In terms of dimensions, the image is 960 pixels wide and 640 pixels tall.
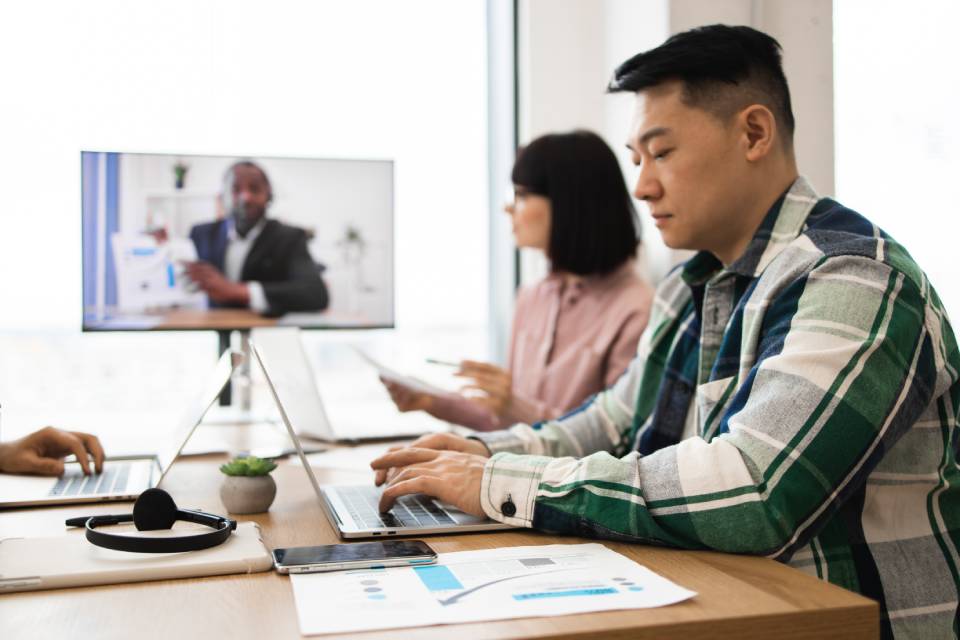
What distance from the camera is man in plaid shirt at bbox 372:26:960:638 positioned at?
93 centimetres

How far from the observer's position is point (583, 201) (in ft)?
7.36

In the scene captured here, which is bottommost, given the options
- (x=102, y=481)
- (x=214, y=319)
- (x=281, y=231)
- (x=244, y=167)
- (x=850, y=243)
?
(x=102, y=481)

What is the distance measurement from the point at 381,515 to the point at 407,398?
83cm

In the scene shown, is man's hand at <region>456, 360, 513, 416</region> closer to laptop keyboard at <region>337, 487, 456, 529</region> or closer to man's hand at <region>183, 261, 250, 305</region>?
man's hand at <region>183, 261, 250, 305</region>

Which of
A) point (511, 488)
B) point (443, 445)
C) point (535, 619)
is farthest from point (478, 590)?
point (443, 445)

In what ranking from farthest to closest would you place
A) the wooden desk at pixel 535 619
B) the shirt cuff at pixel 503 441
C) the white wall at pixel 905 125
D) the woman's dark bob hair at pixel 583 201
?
the woman's dark bob hair at pixel 583 201, the white wall at pixel 905 125, the shirt cuff at pixel 503 441, the wooden desk at pixel 535 619

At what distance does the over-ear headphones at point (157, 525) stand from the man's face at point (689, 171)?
2.44ft

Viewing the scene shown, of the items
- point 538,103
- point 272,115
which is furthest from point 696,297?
point 272,115

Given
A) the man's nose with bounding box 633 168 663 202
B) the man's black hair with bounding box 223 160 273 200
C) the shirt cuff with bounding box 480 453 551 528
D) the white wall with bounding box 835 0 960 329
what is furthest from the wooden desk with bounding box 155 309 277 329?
the white wall with bounding box 835 0 960 329

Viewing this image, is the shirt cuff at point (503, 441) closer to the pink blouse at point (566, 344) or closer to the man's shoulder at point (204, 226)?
the pink blouse at point (566, 344)

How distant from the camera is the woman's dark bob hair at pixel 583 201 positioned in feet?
7.21

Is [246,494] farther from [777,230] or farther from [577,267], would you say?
[577,267]

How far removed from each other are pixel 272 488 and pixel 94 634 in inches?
18.1

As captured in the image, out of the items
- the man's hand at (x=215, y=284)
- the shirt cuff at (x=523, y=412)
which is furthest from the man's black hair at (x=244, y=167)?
the shirt cuff at (x=523, y=412)
